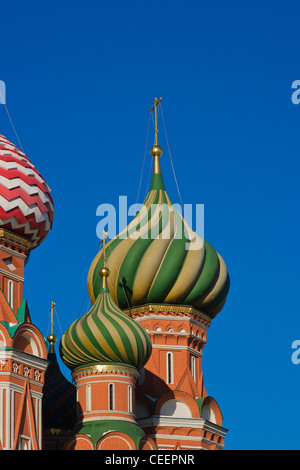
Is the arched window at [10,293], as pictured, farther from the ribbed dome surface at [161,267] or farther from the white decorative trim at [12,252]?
the ribbed dome surface at [161,267]

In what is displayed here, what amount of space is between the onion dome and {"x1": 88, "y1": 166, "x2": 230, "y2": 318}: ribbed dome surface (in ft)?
8.38

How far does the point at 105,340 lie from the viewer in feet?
91.3

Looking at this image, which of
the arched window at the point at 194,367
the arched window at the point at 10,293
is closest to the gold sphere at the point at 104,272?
the arched window at the point at 10,293

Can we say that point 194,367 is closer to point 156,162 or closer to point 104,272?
point 104,272

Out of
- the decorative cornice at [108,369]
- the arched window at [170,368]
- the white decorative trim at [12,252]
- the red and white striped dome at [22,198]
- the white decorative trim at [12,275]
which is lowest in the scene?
the decorative cornice at [108,369]

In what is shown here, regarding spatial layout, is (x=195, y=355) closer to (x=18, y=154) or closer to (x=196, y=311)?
(x=196, y=311)

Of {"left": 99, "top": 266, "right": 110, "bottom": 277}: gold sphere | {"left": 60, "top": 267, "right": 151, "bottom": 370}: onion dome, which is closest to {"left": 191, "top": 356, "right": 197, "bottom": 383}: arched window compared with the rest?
{"left": 60, "top": 267, "right": 151, "bottom": 370}: onion dome

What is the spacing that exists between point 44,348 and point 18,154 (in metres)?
4.19

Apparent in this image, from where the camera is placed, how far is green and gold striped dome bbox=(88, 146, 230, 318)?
31.0 m

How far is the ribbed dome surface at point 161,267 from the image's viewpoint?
31.0 metres

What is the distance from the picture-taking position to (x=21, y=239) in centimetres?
2805

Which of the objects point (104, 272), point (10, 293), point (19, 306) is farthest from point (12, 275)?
point (104, 272)

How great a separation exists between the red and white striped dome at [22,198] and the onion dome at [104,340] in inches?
76.4
